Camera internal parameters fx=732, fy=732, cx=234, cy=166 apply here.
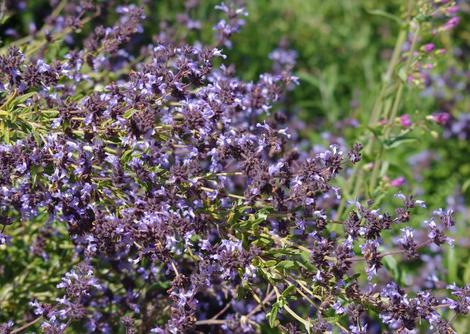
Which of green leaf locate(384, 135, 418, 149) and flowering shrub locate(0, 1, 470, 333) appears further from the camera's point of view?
green leaf locate(384, 135, 418, 149)

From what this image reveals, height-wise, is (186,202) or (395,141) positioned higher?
(395,141)

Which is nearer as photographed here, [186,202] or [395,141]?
[186,202]

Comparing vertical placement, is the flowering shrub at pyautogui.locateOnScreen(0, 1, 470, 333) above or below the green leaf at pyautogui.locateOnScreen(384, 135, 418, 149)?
below

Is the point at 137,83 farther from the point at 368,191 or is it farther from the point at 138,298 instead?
the point at 368,191

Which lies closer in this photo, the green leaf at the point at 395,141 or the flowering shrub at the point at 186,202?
the flowering shrub at the point at 186,202

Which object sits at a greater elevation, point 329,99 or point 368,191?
point 329,99

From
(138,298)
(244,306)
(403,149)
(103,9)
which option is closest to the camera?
(138,298)

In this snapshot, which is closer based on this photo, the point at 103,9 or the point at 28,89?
the point at 28,89

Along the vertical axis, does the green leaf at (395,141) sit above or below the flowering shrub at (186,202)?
above

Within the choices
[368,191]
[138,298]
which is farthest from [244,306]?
[368,191]

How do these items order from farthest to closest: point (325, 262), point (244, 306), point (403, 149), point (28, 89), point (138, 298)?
point (403, 149) → point (244, 306) → point (138, 298) → point (28, 89) → point (325, 262)

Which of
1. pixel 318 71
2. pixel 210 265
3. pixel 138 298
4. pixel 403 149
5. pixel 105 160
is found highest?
pixel 318 71
